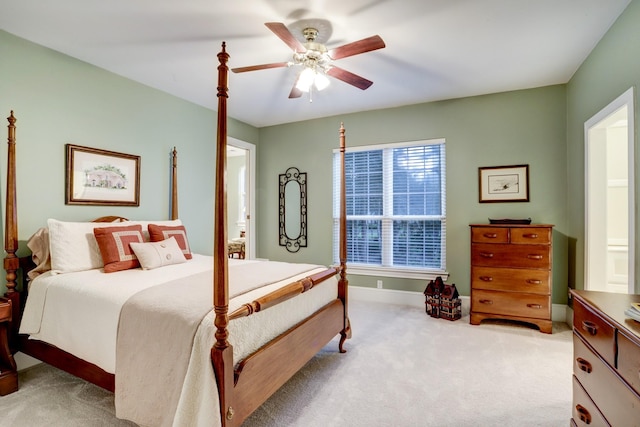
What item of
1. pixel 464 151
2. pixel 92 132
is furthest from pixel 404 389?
pixel 92 132

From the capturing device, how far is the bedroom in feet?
8.34

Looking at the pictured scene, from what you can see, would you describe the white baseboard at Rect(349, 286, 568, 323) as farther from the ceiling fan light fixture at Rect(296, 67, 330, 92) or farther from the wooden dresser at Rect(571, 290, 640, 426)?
the ceiling fan light fixture at Rect(296, 67, 330, 92)

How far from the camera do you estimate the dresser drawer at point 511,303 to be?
3.18 meters

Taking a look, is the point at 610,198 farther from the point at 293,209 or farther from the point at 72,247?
the point at 72,247

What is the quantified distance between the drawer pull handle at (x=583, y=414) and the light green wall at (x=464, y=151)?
7.89 feet

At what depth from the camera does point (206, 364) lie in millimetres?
1400

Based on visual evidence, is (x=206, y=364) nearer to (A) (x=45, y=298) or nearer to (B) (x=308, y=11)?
(A) (x=45, y=298)

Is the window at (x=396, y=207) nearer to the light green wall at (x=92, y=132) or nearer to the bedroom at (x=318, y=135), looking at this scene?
the bedroom at (x=318, y=135)

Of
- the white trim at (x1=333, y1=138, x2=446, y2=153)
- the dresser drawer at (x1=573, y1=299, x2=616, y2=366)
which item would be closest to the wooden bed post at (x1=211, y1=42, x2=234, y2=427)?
the dresser drawer at (x1=573, y1=299, x2=616, y2=366)

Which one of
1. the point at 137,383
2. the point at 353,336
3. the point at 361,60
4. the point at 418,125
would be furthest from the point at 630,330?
the point at 418,125

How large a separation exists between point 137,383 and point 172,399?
259 millimetres

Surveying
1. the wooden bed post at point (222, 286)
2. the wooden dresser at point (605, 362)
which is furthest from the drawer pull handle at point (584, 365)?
the wooden bed post at point (222, 286)

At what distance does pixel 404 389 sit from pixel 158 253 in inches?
84.2

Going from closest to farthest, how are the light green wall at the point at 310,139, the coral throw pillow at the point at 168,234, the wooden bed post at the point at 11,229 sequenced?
1. the wooden bed post at the point at 11,229
2. the light green wall at the point at 310,139
3. the coral throw pillow at the point at 168,234
